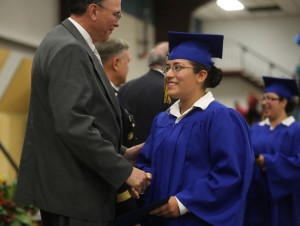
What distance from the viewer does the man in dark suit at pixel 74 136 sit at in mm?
2314

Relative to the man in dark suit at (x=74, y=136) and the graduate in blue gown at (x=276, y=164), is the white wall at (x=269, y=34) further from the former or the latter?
the man in dark suit at (x=74, y=136)

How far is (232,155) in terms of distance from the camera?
2.60 meters

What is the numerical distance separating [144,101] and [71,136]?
1.71 meters

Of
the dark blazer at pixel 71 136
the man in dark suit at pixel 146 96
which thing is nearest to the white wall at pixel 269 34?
the man in dark suit at pixel 146 96

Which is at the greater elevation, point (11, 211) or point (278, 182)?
point (278, 182)

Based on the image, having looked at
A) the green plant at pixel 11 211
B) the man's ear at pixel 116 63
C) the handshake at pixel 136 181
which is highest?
the man's ear at pixel 116 63

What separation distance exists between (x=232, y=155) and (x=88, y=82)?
754 millimetres

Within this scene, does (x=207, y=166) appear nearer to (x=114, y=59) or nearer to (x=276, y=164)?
(x=114, y=59)

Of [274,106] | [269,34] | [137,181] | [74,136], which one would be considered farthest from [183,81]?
[269,34]

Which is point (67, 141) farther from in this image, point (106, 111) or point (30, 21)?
point (30, 21)

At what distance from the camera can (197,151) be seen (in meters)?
2.68

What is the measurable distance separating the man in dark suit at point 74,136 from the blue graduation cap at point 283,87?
8.65 ft

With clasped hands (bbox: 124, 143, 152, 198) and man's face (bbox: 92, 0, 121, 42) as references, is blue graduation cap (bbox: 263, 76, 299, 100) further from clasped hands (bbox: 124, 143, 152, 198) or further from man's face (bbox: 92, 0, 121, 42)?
man's face (bbox: 92, 0, 121, 42)

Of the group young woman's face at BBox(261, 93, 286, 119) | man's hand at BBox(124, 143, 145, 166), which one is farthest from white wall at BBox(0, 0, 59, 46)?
man's hand at BBox(124, 143, 145, 166)
